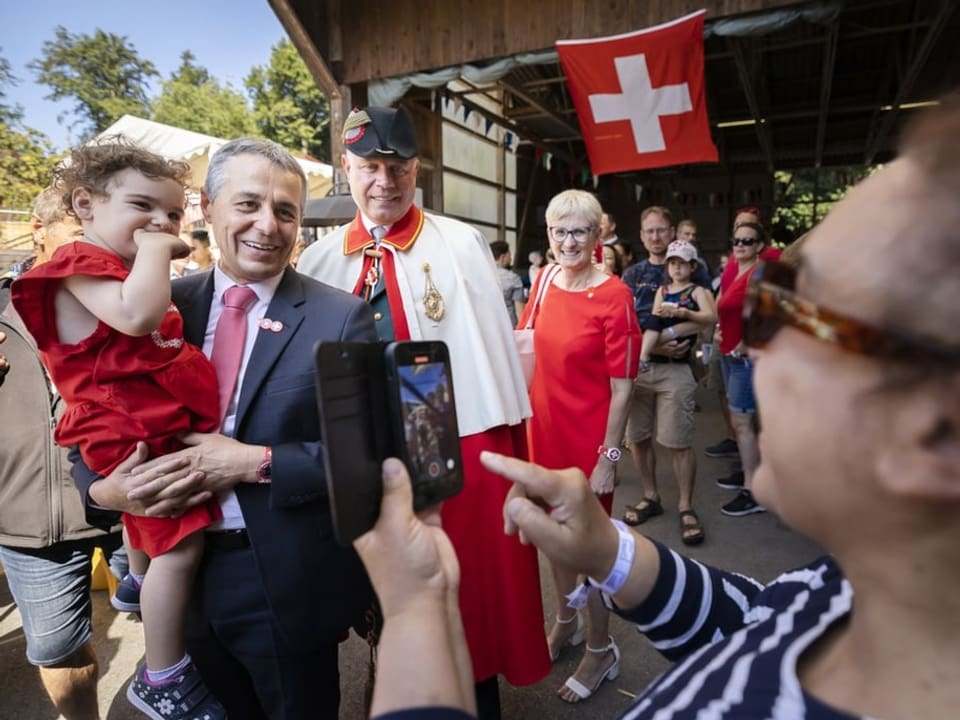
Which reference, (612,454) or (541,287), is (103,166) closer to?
(541,287)

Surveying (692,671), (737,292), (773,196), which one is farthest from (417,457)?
(773,196)

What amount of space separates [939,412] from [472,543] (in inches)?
61.8

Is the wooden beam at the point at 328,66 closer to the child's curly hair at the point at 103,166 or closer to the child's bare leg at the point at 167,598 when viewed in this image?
the child's curly hair at the point at 103,166

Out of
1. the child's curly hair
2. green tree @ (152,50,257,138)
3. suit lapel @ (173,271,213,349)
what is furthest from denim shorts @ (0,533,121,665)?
green tree @ (152,50,257,138)

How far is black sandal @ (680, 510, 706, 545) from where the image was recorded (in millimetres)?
3590

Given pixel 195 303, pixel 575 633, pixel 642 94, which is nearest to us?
pixel 195 303

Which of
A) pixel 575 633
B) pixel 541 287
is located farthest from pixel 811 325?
pixel 575 633

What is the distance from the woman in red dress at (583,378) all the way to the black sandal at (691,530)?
118 cm

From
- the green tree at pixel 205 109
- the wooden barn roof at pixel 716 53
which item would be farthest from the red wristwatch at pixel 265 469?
the green tree at pixel 205 109

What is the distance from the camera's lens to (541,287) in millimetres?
2863

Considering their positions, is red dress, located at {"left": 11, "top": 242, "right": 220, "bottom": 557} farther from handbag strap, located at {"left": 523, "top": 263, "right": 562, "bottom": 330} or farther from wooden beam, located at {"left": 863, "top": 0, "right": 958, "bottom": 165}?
wooden beam, located at {"left": 863, "top": 0, "right": 958, "bottom": 165}

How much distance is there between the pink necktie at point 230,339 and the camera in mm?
1474

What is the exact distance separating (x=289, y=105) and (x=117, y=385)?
96.2ft

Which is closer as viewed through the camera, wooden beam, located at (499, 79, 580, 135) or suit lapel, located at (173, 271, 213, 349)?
suit lapel, located at (173, 271, 213, 349)
